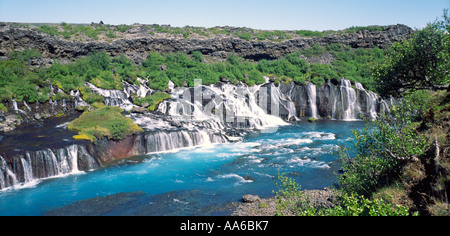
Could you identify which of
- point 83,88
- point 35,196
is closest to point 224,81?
point 83,88

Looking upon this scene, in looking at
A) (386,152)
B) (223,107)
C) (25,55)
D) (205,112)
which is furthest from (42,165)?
(25,55)

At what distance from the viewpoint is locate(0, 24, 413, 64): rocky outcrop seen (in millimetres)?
46969

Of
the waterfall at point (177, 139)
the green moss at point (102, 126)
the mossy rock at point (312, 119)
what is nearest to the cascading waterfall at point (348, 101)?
the mossy rock at point (312, 119)

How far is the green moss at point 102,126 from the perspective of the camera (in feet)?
94.2

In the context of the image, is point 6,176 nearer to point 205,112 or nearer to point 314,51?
point 205,112

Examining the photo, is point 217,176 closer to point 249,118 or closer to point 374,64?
point 374,64

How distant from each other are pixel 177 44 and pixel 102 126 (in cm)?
3814

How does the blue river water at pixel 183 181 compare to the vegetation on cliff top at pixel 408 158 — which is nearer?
the vegetation on cliff top at pixel 408 158

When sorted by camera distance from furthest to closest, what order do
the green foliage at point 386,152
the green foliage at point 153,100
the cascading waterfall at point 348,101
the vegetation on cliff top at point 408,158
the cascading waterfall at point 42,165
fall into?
1. the cascading waterfall at point 348,101
2. the green foliage at point 153,100
3. the cascading waterfall at point 42,165
4. the green foliage at point 386,152
5. the vegetation on cliff top at point 408,158

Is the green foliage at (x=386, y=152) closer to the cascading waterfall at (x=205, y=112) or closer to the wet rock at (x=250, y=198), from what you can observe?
the wet rock at (x=250, y=198)

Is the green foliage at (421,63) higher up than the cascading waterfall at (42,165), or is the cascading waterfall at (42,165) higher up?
the green foliage at (421,63)

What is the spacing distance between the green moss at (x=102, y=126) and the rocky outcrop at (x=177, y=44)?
20.0 meters

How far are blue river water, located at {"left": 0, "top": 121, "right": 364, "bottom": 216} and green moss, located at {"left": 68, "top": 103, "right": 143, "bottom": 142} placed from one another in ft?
10.5

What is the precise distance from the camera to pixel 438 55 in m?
17.4
